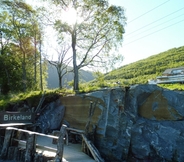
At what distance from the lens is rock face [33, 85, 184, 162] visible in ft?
28.2

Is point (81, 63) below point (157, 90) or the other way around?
the other way around

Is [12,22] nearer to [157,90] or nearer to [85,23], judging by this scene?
[85,23]

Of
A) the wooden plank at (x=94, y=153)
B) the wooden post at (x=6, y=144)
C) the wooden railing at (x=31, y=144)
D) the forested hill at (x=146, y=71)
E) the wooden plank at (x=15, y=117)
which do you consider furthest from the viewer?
the forested hill at (x=146, y=71)

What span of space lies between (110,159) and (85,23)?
9.04m

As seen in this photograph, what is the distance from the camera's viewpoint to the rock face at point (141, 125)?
8.59 metres

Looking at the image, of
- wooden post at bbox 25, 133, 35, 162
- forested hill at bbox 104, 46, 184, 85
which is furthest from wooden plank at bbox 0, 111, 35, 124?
forested hill at bbox 104, 46, 184, 85

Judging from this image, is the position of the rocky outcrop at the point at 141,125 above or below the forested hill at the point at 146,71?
below

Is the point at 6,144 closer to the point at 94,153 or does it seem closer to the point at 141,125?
the point at 94,153

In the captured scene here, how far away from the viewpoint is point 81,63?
16234 millimetres

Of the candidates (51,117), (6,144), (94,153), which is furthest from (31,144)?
(51,117)

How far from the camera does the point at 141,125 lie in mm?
9055

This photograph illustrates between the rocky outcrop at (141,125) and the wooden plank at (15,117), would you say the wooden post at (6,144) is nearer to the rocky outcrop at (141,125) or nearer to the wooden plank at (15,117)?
the wooden plank at (15,117)

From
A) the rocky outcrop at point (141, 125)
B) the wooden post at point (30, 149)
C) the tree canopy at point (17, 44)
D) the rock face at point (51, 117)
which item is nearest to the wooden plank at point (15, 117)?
the rock face at point (51, 117)

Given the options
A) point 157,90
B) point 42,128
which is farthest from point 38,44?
point 157,90
